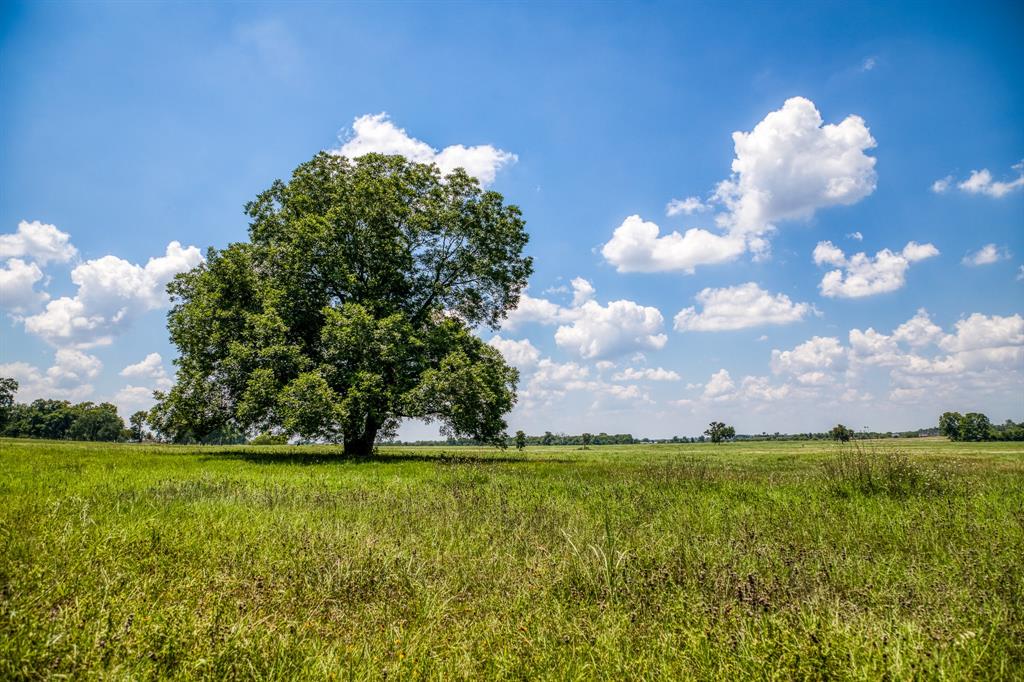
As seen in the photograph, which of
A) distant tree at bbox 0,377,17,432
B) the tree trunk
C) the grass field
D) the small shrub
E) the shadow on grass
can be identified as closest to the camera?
the grass field

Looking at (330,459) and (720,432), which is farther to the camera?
(720,432)

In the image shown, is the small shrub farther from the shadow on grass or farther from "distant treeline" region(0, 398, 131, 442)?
"distant treeline" region(0, 398, 131, 442)

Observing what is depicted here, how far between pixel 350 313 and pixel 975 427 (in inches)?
7477

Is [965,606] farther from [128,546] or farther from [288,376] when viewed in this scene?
[288,376]

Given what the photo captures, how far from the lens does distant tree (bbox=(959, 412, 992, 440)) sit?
5364 inches

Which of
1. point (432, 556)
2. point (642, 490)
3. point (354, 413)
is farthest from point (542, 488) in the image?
point (354, 413)

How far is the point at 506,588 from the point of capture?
5.27 metres

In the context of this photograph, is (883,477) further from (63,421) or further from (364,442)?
(63,421)

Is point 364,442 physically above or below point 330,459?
above

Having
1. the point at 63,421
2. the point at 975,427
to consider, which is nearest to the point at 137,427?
the point at 63,421

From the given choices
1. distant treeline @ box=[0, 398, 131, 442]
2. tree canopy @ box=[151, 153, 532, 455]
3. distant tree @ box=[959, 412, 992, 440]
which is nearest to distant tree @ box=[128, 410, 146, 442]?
distant treeline @ box=[0, 398, 131, 442]

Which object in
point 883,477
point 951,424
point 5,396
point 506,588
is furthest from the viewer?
point 951,424

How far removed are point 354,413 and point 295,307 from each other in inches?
282

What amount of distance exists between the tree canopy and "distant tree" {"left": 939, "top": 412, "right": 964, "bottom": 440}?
182 m
